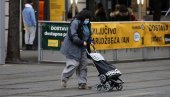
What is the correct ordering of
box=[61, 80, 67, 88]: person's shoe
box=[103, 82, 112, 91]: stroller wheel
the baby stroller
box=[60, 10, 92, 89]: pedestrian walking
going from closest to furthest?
1. the baby stroller
2. box=[103, 82, 112, 91]: stroller wheel
3. box=[60, 10, 92, 89]: pedestrian walking
4. box=[61, 80, 67, 88]: person's shoe

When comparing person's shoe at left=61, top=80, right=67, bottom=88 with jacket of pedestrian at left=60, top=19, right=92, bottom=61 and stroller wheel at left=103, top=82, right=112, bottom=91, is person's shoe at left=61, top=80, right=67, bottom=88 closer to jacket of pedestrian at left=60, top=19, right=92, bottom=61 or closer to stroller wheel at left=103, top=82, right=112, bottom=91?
jacket of pedestrian at left=60, top=19, right=92, bottom=61

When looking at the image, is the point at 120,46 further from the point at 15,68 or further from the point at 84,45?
the point at 84,45

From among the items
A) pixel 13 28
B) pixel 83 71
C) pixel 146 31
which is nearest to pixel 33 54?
pixel 13 28

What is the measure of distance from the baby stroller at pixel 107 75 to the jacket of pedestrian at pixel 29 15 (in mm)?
9346

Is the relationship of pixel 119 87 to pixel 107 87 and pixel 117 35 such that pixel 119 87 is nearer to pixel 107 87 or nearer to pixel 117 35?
pixel 107 87

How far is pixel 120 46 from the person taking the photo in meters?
18.8

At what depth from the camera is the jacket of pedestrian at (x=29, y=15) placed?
21938 millimetres

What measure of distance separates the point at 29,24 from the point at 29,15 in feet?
1.19

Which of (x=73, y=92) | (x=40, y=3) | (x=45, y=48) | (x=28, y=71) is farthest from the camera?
(x=40, y=3)

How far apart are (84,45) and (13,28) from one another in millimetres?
6234

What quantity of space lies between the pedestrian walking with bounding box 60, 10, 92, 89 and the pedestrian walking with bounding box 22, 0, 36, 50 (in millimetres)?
9028

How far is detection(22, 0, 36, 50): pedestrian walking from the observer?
22.0 meters

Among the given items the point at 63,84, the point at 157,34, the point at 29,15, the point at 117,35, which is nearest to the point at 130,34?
the point at 117,35

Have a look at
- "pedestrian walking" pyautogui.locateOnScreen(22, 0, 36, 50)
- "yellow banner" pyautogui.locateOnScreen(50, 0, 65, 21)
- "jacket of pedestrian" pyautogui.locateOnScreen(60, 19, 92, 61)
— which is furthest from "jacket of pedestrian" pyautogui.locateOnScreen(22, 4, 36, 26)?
"jacket of pedestrian" pyautogui.locateOnScreen(60, 19, 92, 61)
